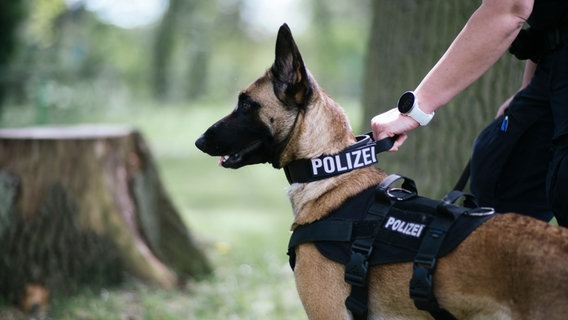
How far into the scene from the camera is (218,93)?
33469 millimetres

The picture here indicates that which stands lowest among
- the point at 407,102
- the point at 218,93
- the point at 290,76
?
the point at 218,93

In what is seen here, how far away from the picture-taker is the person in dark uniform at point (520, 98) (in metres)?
2.58

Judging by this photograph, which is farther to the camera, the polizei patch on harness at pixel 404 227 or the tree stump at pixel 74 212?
the tree stump at pixel 74 212

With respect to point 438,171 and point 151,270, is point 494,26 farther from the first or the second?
point 151,270

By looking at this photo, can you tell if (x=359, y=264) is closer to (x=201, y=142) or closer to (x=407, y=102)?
(x=407, y=102)

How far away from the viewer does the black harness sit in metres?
2.60

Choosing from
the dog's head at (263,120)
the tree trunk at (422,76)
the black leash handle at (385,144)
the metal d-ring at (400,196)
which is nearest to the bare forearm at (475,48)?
the black leash handle at (385,144)

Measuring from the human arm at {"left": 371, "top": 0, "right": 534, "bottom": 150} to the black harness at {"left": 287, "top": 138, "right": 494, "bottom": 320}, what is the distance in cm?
35

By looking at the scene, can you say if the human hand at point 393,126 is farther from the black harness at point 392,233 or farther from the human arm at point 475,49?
the black harness at point 392,233

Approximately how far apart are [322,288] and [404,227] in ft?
1.40

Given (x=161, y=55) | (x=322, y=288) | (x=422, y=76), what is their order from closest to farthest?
(x=322, y=288) → (x=422, y=76) → (x=161, y=55)

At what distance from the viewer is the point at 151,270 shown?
596cm

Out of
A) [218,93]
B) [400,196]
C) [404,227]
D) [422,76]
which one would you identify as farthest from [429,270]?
[218,93]

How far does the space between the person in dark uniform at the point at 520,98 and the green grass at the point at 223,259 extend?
2670 mm
